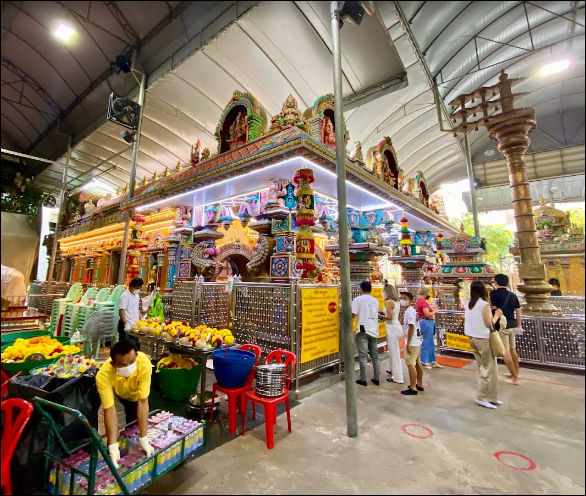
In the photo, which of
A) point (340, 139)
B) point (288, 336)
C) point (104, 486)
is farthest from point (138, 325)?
point (340, 139)

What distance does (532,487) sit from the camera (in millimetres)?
1710

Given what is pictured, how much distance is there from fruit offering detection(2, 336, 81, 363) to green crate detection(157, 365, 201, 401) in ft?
3.92

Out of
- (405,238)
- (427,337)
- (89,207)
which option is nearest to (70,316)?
(427,337)

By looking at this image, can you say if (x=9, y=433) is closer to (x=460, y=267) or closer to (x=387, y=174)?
(x=387, y=174)

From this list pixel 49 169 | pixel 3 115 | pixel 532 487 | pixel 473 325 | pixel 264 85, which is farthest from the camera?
pixel 264 85

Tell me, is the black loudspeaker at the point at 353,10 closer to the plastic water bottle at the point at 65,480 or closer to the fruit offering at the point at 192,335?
the fruit offering at the point at 192,335

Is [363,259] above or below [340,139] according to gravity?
below

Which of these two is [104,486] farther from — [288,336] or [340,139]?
[340,139]

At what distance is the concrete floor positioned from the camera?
1.62 m

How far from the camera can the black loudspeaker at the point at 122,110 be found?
128 inches

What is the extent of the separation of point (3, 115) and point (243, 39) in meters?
7.80

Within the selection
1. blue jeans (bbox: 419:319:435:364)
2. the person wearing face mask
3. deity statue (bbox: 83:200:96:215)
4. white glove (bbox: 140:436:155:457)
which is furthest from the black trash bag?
deity statue (bbox: 83:200:96:215)

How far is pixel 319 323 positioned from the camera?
15.2 ft

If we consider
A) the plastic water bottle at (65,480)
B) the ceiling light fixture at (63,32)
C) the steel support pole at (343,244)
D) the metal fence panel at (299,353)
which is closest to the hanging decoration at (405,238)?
the metal fence panel at (299,353)
